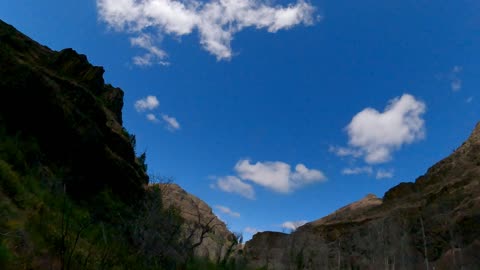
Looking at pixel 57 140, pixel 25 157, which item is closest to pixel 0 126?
pixel 25 157

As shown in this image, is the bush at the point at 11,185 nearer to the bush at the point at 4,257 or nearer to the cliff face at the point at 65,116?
the bush at the point at 4,257

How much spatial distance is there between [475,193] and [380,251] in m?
17.6

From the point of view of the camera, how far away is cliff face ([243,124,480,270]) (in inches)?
2242

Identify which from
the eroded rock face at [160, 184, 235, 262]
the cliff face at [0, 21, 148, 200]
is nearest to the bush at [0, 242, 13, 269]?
the cliff face at [0, 21, 148, 200]

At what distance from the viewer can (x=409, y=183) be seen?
8944cm

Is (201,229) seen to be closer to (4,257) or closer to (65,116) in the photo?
(65,116)

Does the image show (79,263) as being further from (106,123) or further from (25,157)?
(106,123)

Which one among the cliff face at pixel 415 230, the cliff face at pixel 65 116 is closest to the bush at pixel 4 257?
the cliff face at pixel 65 116

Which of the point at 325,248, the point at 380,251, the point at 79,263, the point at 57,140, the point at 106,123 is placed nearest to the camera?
the point at 79,263

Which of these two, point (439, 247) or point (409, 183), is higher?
point (409, 183)

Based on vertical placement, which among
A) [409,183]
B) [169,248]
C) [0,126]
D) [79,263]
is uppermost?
[409,183]

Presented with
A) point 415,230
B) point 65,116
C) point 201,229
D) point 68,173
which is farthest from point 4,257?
point 415,230

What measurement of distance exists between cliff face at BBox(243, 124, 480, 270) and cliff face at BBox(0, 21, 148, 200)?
1097 inches

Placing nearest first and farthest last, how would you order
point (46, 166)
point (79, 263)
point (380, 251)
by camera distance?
point (79, 263) < point (46, 166) < point (380, 251)
